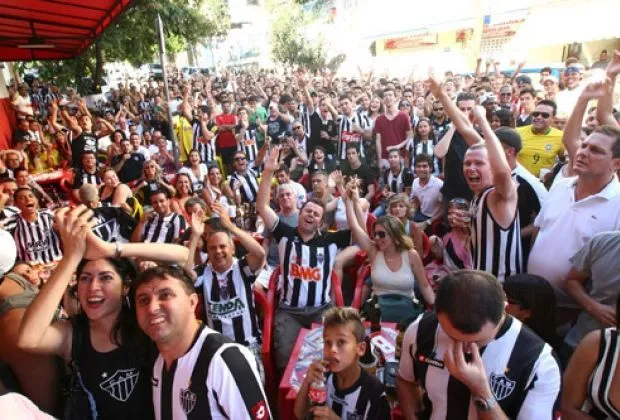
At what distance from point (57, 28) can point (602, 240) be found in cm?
744

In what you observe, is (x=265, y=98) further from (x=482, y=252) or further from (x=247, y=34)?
(x=247, y=34)

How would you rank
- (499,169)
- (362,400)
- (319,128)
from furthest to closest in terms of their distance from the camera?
(319,128)
(499,169)
(362,400)

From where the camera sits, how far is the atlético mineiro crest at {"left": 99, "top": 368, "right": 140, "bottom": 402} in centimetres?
212

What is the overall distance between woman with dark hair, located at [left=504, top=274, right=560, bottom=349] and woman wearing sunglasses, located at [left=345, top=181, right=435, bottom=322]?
4.32ft

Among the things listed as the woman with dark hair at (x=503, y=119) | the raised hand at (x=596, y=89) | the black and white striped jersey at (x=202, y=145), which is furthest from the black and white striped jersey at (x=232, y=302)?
the black and white striped jersey at (x=202, y=145)

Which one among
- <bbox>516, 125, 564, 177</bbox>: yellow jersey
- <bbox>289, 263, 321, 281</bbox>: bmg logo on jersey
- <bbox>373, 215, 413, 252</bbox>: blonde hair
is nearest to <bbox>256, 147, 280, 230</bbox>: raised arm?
<bbox>289, 263, 321, 281</bbox>: bmg logo on jersey

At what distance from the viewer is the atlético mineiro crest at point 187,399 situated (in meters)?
1.92

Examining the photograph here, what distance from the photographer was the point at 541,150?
505cm

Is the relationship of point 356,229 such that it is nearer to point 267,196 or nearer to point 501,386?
point 267,196

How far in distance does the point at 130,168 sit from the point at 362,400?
22.1ft

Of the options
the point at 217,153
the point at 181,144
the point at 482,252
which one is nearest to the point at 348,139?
the point at 217,153

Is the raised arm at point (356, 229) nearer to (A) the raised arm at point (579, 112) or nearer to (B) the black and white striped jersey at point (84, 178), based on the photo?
(A) the raised arm at point (579, 112)

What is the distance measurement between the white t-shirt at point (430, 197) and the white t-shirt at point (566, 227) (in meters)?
2.47

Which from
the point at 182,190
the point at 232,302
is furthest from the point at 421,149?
the point at 232,302
